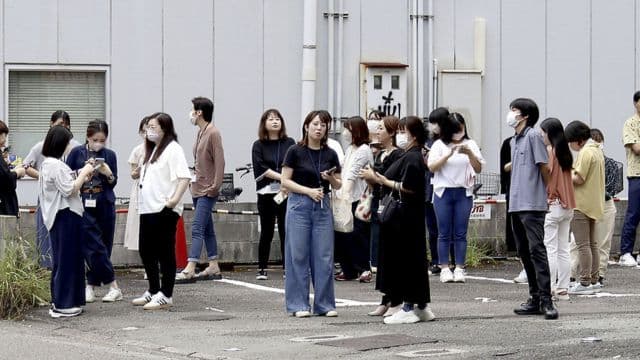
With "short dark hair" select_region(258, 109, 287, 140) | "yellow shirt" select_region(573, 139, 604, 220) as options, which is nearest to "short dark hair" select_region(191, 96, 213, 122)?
"short dark hair" select_region(258, 109, 287, 140)

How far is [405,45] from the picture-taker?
2098 centimetres

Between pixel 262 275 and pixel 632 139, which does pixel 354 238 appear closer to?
pixel 262 275

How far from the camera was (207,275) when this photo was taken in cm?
1630

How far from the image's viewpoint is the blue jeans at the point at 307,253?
12648 millimetres

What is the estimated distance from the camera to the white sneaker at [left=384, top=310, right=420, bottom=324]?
12.0 m

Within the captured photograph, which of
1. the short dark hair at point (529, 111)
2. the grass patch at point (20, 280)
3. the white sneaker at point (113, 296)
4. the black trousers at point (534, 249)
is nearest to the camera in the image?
the black trousers at point (534, 249)

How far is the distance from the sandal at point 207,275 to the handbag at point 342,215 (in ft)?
5.55

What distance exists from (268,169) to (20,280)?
3.98 metres

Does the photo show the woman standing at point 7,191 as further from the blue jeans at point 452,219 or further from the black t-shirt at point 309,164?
the blue jeans at point 452,219

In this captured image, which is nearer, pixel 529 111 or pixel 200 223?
pixel 529 111

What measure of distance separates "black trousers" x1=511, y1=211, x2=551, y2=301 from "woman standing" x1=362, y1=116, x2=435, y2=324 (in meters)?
1.01

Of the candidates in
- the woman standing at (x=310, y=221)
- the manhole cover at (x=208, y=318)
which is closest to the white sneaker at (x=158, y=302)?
the manhole cover at (x=208, y=318)

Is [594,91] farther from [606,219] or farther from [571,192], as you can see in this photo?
[571,192]

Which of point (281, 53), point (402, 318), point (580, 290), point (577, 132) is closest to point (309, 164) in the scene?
point (402, 318)
